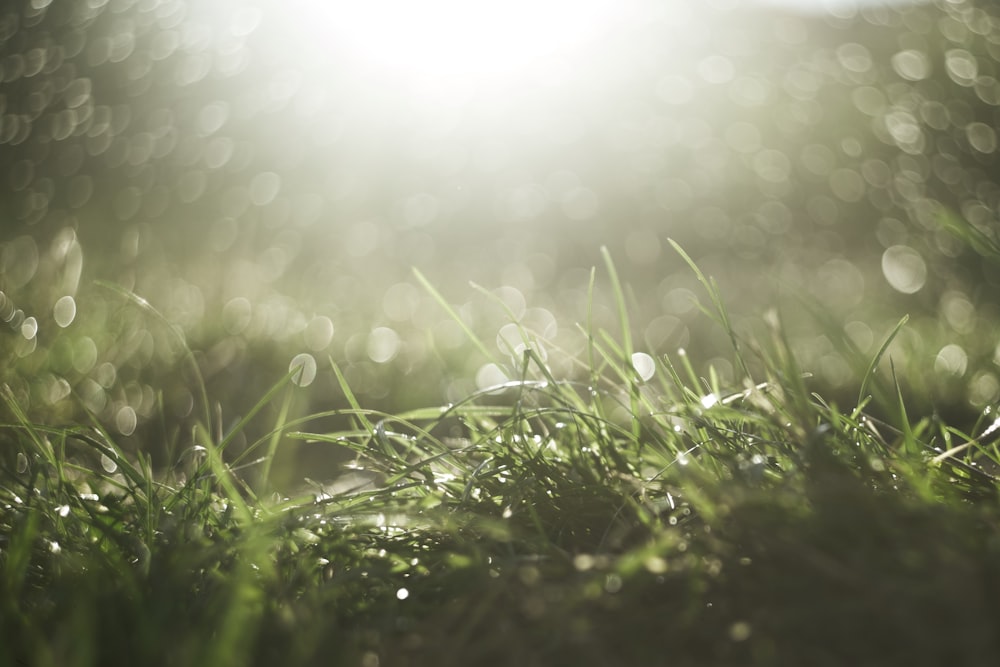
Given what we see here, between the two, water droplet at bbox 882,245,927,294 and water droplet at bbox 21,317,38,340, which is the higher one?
water droplet at bbox 21,317,38,340

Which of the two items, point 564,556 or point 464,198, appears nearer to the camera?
point 564,556

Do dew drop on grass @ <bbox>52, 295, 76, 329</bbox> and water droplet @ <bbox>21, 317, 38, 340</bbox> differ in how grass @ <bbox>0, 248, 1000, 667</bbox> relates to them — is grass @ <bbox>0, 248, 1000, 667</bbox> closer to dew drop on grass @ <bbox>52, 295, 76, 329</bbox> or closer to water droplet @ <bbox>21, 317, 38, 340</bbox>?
water droplet @ <bbox>21, 317, 38, 340</bbox>

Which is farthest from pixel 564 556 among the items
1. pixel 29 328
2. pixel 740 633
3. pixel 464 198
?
pixel 464 198

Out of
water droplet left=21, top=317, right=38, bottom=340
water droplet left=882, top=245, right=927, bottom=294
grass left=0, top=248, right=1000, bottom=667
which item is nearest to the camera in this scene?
grass left=0, top=248, right=1000, bottom=667

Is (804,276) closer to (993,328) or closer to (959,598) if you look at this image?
(993,328)

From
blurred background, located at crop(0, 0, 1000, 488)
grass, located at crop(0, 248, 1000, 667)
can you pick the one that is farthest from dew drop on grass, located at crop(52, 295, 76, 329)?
grass, located at crop(0, 248, 1000, 667)

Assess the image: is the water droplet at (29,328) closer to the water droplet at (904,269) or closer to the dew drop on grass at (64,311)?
the dew drop on grass at (64,311)

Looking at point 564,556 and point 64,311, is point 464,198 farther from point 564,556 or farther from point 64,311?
point 564,556
